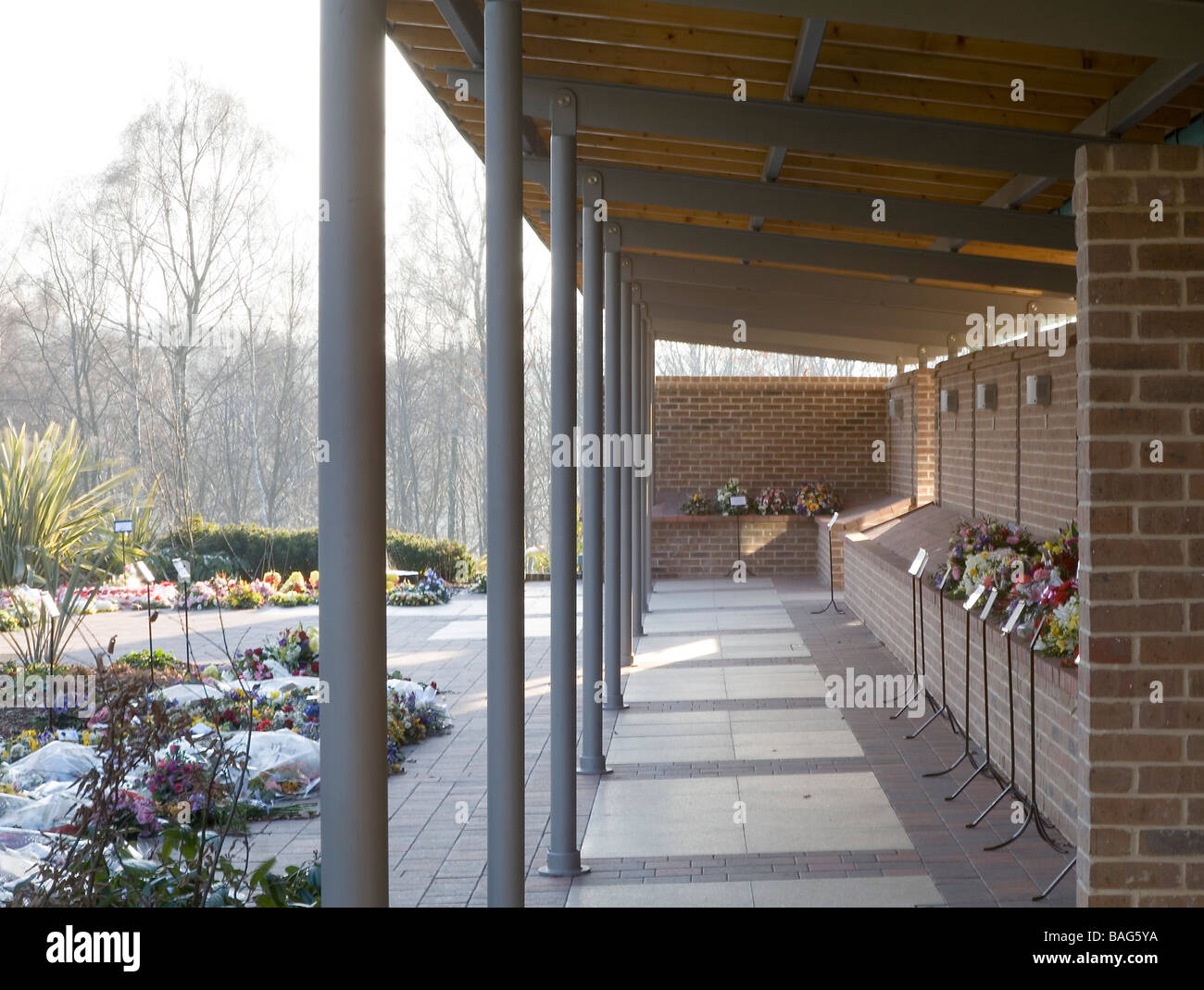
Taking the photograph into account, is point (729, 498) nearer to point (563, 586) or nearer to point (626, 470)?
point (626, 470)

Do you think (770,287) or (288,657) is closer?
(288,657)

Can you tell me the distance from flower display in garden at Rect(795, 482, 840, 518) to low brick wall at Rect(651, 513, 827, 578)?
14cm

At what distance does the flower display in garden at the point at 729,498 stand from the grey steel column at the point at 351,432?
15.7 metres

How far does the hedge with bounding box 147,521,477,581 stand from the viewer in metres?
18.8

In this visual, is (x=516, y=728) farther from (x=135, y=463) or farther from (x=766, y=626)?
(x=135, y=463)

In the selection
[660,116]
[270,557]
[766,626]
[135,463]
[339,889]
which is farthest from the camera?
[135,463]

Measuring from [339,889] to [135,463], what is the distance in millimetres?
23921

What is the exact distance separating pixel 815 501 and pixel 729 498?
130 cm

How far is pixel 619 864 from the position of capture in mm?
5637

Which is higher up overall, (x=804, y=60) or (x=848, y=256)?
(x=804, y=60)

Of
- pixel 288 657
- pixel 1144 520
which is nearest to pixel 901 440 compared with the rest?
pixel 288 657

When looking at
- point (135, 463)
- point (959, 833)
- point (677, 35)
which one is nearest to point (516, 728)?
point (959, 833)

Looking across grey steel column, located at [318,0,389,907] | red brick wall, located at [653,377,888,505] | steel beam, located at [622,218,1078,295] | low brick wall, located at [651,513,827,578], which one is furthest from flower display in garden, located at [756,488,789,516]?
grey steel column, located at [318,0,389,907]

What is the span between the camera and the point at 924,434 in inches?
597
